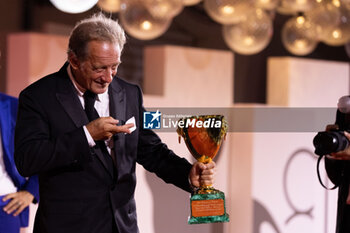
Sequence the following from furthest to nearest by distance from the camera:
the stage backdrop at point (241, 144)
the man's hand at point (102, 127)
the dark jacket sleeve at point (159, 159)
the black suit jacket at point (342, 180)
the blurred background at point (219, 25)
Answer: the blurred background at point (219, 25), the stage backdrop at point (241, 144), the black suit jacket at point (342, 180), the dark jacket sleeve at point (159, 159), the man's hand at point (102, 127)

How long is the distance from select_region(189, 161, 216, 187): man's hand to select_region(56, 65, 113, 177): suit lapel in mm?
220

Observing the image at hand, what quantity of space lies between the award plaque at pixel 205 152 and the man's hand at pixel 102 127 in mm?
247

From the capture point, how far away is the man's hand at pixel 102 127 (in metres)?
1.45

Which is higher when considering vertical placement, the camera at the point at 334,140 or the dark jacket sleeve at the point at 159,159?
the camera at the point at 334,140

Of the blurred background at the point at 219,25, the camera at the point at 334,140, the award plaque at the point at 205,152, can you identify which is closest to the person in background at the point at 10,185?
the blurred background at the point at 219,25

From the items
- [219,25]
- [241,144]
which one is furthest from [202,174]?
[219,25]

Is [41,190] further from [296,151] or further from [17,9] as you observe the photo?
[17,9]

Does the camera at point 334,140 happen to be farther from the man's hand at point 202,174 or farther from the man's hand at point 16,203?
the man's hand at point 16,203

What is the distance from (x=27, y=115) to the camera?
1497 millimetres

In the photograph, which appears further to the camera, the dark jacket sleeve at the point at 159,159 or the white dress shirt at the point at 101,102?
the dark jacket sleeve at the point at 159,159

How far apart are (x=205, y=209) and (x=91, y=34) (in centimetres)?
55

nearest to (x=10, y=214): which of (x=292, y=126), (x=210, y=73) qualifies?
(x=292, y=126)

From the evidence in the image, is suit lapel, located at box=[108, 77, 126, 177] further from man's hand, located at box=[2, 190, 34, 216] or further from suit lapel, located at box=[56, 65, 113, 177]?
man's hand, located at box=[2, 190, 34, 216]

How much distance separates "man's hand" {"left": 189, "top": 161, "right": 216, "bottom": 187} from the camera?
1.60 metres
